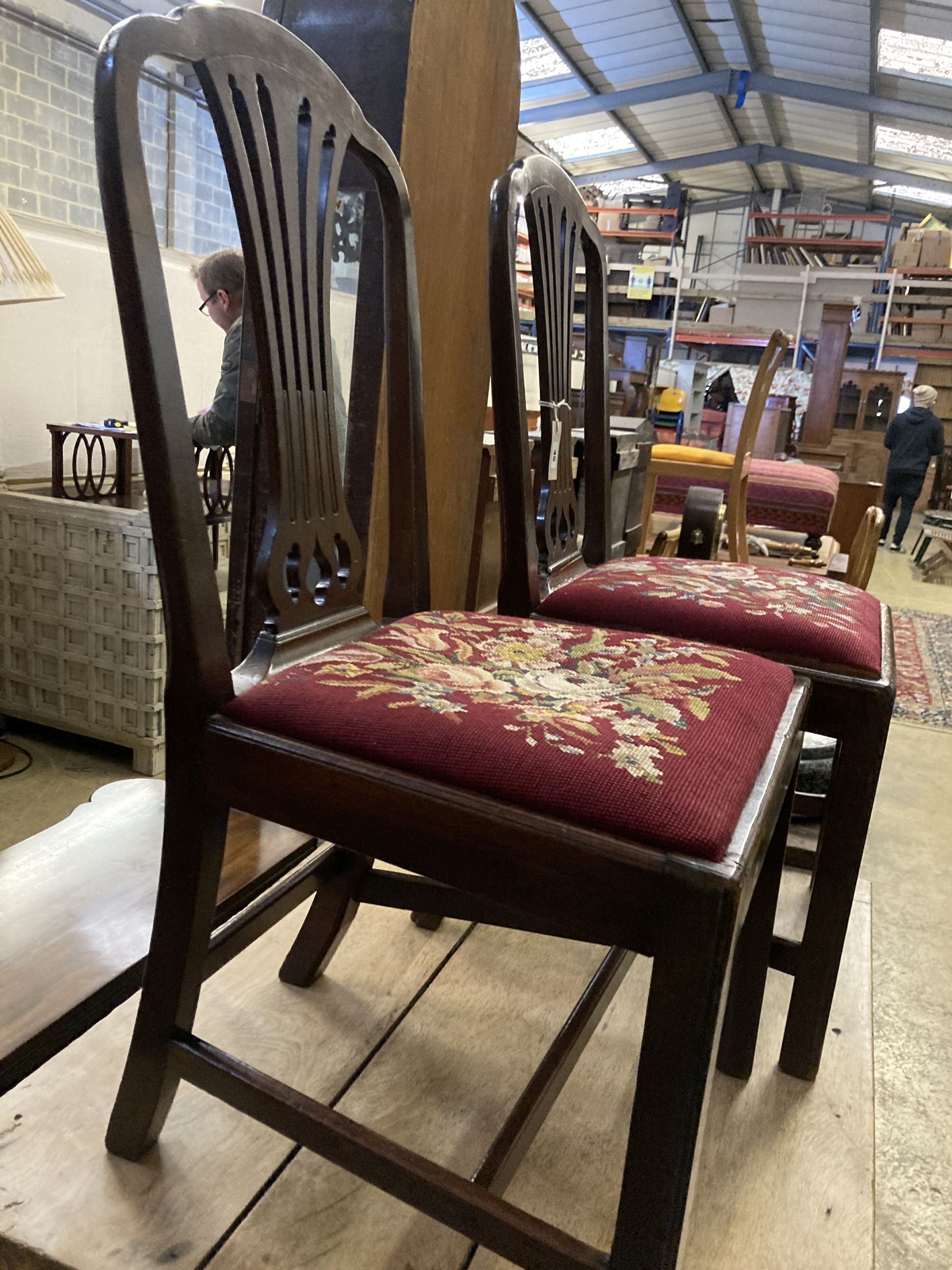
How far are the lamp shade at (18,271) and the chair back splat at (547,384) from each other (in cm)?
129

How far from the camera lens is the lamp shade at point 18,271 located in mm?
2033

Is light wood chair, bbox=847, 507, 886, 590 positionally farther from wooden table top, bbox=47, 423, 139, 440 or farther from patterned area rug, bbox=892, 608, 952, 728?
wooden table top, bbox=47, 423, 139, 440

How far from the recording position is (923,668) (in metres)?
4.05

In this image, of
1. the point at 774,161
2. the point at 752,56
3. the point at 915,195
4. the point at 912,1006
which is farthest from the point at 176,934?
the point at 915,195

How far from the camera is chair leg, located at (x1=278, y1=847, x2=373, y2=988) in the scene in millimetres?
1036

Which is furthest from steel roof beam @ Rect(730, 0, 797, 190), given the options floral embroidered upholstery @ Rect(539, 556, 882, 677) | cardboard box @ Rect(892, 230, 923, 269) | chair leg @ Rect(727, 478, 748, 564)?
floral embroidered upholstery @ Rect(539, 556, 882, 677)

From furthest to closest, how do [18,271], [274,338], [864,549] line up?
[864,549]
[18,271]
[274,338]

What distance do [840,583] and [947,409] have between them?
12.7m

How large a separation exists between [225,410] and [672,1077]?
7.66 feet

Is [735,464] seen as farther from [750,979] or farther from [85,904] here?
[85,904]

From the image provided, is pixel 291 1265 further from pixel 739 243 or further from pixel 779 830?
pixel 739 243

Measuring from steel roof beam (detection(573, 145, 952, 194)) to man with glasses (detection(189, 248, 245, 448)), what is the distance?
9440 millimetres

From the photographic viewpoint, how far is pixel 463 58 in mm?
1628

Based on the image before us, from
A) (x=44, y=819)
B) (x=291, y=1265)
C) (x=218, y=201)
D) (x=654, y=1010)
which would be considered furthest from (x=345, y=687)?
(x=218, y=201)
